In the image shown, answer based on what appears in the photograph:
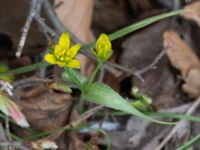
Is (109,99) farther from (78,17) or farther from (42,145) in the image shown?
(78,17)

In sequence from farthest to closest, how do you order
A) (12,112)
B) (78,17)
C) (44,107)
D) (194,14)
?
(194,14)
(78,17)
(44,107)
(12,112)

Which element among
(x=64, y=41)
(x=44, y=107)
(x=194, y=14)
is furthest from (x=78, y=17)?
(x=64, y=41)

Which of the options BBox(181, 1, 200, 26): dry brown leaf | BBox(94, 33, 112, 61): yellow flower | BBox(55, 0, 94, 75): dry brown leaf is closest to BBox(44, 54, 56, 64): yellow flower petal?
BBox(94, 33, 112, 61): yellow flower

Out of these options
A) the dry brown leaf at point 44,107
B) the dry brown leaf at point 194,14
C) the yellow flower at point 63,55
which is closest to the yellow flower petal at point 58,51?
the yellow flower at point 63,55

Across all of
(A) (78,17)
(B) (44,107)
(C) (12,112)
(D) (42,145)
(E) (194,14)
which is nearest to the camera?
(C) (12,112)

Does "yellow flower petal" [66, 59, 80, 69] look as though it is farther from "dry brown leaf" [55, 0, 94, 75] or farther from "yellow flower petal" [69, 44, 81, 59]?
"dry brown leaf" [55, 0, 94, 75]

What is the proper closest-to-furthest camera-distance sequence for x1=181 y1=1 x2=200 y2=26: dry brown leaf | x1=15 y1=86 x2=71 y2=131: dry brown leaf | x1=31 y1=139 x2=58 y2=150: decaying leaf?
x1=31 y1=139 x2=58 y2=150: decaying leaf
x1=15 y1=86 x2=71 y2=131: dry brown leaf
x1=181 y1=1 x2=200 y2=26: dry brown leaf
